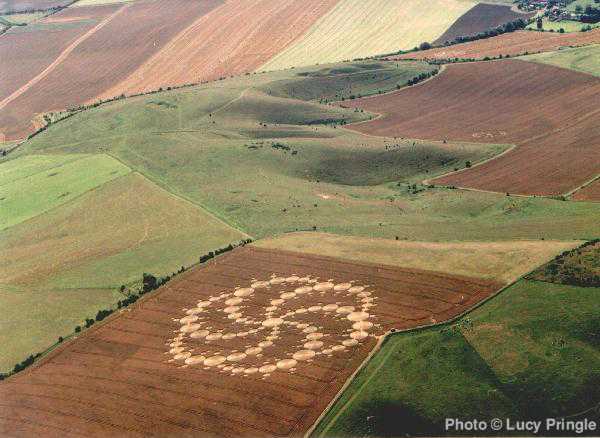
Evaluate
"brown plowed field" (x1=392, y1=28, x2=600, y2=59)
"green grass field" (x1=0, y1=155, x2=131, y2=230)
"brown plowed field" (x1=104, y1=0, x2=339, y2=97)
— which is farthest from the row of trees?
"brown plowed field" (x1=392, y1=28, x2=600, y2=59)

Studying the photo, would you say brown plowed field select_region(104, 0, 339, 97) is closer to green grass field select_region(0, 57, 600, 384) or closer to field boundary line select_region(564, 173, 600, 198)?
green grass field select_region(0, 57, 600, 384)

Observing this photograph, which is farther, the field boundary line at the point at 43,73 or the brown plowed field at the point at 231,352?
the field boundary line at the point at 43,73

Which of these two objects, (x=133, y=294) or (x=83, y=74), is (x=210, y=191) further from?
(x=83, y=74)

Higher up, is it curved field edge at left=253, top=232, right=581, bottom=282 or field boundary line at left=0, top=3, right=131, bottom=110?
field boundary line at left=0, top=3, right=131, bottom=110

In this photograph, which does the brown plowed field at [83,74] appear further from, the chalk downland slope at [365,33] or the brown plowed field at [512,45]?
the brown plowed field at [512,45]

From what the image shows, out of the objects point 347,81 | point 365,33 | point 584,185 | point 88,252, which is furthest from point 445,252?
point 365,33

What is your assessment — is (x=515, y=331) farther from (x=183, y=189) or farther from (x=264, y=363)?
(x=183, y=189)

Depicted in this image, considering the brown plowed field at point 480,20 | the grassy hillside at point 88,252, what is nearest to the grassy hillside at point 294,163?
the grassy hillside at point 88,252
